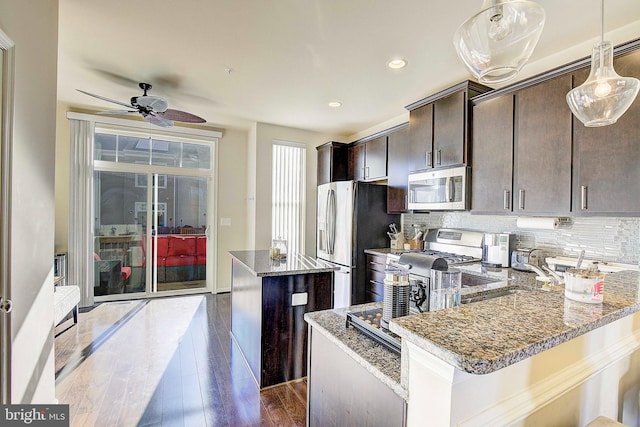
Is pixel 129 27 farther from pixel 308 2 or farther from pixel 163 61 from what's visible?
pixel 308 2

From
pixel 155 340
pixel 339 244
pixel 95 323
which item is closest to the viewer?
pixel 155 340

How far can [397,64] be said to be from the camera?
2.79m

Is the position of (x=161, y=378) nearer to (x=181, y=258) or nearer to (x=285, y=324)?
(x=285, y=324)

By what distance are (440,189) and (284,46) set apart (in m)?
2.03

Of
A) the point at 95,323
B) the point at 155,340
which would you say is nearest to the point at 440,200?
the point at 155,340

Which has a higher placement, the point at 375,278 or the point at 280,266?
the point at 280,266

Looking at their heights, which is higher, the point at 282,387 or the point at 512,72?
the point at 512,72

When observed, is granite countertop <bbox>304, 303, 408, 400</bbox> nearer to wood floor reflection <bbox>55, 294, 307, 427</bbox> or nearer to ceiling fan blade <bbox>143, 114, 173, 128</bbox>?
wood floor reflection <bbox>55, 294, 307, 427</bbox>

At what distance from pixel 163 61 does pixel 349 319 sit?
2853mm

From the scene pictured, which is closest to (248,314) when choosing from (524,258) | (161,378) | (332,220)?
(161,378)

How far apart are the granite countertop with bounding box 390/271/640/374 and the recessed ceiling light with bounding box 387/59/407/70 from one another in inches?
89.4

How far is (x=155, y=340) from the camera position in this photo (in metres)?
3.12

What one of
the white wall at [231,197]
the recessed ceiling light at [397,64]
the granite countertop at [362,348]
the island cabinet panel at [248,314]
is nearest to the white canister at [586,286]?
the granite countertop at [362,348]

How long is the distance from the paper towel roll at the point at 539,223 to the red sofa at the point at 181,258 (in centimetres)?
441
